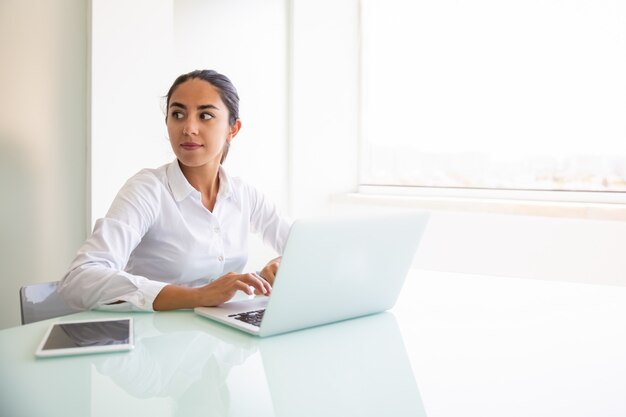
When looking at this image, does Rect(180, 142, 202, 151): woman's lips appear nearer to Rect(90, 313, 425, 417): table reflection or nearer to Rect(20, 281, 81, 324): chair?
Rect(20, 281, 81, 324): chair

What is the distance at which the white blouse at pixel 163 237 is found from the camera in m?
1.64

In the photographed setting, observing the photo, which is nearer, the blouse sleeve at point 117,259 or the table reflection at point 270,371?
the table reflection at point 270,371

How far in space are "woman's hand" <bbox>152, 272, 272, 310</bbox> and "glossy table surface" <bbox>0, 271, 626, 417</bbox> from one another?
35 mm

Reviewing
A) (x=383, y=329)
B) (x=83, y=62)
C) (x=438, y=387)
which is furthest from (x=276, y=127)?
(x=438, y=387)

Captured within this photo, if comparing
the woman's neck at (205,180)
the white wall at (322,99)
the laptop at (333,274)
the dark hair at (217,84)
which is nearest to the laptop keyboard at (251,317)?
the laptop at (333,274)

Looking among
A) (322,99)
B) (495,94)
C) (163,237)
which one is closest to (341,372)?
(163,237)

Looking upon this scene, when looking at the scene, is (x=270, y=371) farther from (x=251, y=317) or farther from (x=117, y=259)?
(x=117, y=259)

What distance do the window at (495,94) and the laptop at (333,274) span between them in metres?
2.61

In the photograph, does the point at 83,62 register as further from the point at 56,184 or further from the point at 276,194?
the point at 276,194

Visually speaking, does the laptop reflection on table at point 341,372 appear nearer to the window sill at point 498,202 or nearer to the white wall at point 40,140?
the white wall at point 40,140

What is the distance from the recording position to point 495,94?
4.06m

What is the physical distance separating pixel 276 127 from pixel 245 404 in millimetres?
3710

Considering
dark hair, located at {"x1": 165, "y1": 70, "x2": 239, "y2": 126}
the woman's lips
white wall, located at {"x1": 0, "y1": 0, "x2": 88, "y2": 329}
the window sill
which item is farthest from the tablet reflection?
the window sill

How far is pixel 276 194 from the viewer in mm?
4594
